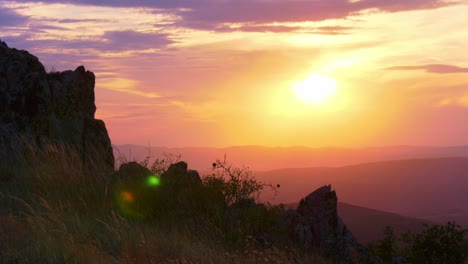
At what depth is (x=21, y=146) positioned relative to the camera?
48.2 feet

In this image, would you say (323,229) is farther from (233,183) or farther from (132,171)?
(132,171)

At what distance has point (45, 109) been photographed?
15.6 metres

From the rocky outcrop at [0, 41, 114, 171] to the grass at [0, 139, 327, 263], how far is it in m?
1.64

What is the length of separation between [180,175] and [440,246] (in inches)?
209

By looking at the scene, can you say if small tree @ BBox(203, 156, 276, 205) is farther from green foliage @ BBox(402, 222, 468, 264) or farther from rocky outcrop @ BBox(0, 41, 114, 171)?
rocky outcrop @ BBox(0, 41, 114, 171)

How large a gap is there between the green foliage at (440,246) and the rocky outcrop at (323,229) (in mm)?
1438

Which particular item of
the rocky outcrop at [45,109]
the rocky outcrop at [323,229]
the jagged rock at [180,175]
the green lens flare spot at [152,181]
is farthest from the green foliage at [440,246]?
the rocky outcrop at [45,109]

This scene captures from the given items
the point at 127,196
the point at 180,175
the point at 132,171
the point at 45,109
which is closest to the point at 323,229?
the point at 180,175

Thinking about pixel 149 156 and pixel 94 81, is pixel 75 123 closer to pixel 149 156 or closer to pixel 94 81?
pixel 94 81

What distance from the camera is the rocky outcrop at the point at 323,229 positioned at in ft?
32.2

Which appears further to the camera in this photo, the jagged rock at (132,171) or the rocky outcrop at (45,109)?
the rocky outcrop at (45,109)

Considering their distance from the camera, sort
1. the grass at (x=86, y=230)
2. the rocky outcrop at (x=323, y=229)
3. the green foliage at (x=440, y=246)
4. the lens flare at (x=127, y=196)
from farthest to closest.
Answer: the lens flare at (x=127, y=196) → the green foliage at (x=440, y=246) → the rocky outcrop at (x=323, y=229) → the grass at (x=86, y=230)

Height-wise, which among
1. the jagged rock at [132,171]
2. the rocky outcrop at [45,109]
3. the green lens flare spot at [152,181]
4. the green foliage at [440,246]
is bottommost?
the green foliage at [440,246]

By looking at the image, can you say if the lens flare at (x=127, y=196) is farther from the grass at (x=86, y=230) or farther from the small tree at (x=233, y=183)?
the small tree at (x=233, y=183)
